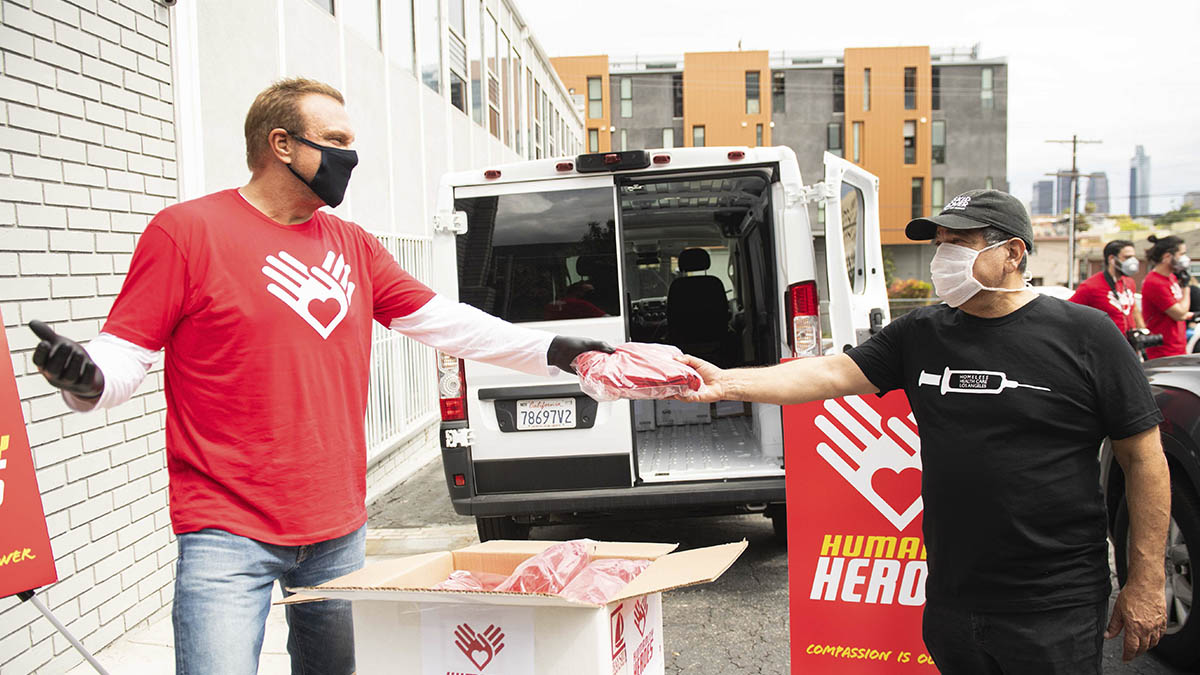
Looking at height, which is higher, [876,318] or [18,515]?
[876,318]

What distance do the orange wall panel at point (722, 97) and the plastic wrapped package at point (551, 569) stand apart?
54773mm

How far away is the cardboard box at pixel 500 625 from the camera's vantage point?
6.23 feet

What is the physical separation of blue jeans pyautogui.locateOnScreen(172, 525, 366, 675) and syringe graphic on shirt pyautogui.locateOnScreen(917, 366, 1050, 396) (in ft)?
5.77

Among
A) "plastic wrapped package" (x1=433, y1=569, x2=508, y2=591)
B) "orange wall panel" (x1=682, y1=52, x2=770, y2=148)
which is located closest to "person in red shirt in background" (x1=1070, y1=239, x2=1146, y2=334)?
"plastic wrapped package" (x1=433, y1=569, x2=508, y2=591)

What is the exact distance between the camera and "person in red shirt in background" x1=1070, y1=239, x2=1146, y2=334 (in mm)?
7902

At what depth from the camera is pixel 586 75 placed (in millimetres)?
56406

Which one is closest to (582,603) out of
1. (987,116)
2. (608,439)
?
(608,439)

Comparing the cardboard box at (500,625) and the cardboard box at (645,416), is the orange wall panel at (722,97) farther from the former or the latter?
the cardboard box at (500,625)

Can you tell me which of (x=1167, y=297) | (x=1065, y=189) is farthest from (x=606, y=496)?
(x=1065, y=189)

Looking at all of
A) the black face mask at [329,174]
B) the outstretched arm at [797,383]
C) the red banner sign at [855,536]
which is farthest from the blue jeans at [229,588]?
the red banner sign at [855,536]

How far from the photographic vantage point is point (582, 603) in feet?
6.00

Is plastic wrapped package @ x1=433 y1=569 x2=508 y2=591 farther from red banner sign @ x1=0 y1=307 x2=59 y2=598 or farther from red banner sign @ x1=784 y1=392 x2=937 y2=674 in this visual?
red banner sign @ x1=0 y1=307 x2=59 y2=598

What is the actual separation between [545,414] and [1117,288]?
615 cm

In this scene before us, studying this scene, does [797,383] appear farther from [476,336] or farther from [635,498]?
[635,498]
